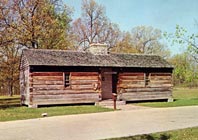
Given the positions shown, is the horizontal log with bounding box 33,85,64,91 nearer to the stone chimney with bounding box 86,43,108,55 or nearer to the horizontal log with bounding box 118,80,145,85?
the stone chimney with bounding box 86,43,108,55

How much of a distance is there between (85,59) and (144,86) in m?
5.93

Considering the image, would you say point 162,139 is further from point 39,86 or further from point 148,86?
point 148,86

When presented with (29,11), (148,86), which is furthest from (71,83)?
(29,11)

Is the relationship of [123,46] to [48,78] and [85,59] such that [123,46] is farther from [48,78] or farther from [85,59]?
[48,78]

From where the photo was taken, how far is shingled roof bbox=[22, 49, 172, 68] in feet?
82.9

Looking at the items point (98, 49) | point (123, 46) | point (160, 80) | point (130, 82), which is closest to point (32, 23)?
point (98, 49)

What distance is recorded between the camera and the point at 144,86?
2906 centimetres

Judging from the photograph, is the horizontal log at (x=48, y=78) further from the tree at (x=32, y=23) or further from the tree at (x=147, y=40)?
the tree at (x=147, y=40)

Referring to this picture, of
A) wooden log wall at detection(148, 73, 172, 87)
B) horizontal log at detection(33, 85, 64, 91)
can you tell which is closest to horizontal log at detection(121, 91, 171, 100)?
wooden log wall at detection(148, 73, 172, 87)

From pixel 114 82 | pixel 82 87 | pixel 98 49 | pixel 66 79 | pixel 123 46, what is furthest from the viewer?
pixel 123 46

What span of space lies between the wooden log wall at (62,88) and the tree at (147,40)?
133 ft

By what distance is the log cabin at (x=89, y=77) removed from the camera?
81.2 ft

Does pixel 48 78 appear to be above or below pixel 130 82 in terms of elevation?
above

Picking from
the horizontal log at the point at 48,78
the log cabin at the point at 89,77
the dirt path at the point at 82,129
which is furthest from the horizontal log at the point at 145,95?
the dirt path at the point at 82,129
